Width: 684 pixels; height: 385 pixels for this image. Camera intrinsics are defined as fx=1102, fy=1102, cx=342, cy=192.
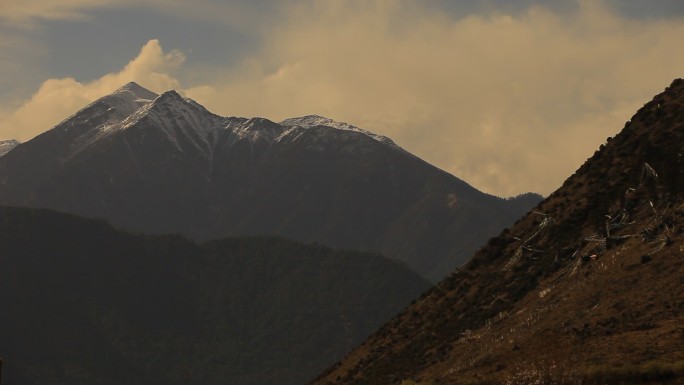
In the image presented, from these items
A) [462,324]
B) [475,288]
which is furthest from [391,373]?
[475,288]

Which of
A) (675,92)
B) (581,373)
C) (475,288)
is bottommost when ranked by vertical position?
(581,373)

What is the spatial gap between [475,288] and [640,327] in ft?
95.5

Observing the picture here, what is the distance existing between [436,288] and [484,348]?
29915 millimetres

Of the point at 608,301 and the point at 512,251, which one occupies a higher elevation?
the point at 512,251

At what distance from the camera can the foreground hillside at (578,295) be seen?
4831 centimetres

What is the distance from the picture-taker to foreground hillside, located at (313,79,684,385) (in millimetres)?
48312

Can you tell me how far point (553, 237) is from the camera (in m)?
77.5

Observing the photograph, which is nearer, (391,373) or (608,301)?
(608,301)

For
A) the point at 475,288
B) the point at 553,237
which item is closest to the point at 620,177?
the point at 553,237

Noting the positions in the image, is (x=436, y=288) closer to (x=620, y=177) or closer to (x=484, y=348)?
(x=620, y=177)

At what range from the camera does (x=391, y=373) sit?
7294 centimetres

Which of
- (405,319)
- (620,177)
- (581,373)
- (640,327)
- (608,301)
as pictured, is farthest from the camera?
(405,319)

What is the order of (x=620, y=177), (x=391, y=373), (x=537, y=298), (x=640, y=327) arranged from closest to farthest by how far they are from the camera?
(x=640, y=327) < (x=537, y=298) < (x=391, y=373) < (x=620, y=177)

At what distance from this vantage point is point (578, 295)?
6078 cm
